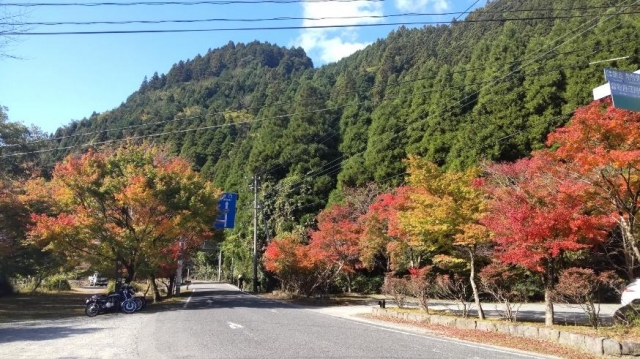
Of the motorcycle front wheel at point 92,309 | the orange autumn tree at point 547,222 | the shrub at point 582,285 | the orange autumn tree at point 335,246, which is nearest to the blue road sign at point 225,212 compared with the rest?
the orange autumn tree at point 335,246

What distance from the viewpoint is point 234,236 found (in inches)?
1756

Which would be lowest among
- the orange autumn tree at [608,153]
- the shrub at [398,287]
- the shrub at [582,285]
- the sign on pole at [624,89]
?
the shrub at [398,287]

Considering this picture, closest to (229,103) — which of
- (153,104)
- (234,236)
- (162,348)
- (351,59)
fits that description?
(153,104)

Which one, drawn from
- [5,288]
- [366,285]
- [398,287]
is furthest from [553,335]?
[5,288]

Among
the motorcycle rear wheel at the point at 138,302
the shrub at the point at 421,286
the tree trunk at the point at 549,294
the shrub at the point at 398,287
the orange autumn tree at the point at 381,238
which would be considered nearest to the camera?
the tree trunk at the point at 549,294

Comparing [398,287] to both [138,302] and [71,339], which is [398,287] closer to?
[138,302]

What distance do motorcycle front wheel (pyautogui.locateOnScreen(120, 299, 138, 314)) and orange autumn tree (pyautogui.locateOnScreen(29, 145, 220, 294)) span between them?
2611mm

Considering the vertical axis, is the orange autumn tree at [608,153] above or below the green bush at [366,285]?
above

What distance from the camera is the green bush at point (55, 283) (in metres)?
34.4

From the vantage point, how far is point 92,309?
16.4 m

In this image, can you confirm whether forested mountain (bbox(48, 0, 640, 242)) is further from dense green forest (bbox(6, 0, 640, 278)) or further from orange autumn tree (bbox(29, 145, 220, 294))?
orange autumn tree (bbox(29, 145, 220, 294))

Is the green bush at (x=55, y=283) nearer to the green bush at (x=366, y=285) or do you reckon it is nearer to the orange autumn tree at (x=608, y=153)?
the green bush at (x=366, y=285)

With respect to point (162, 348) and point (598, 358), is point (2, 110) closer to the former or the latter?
point (162, 348)

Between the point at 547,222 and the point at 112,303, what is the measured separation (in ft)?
50.7
